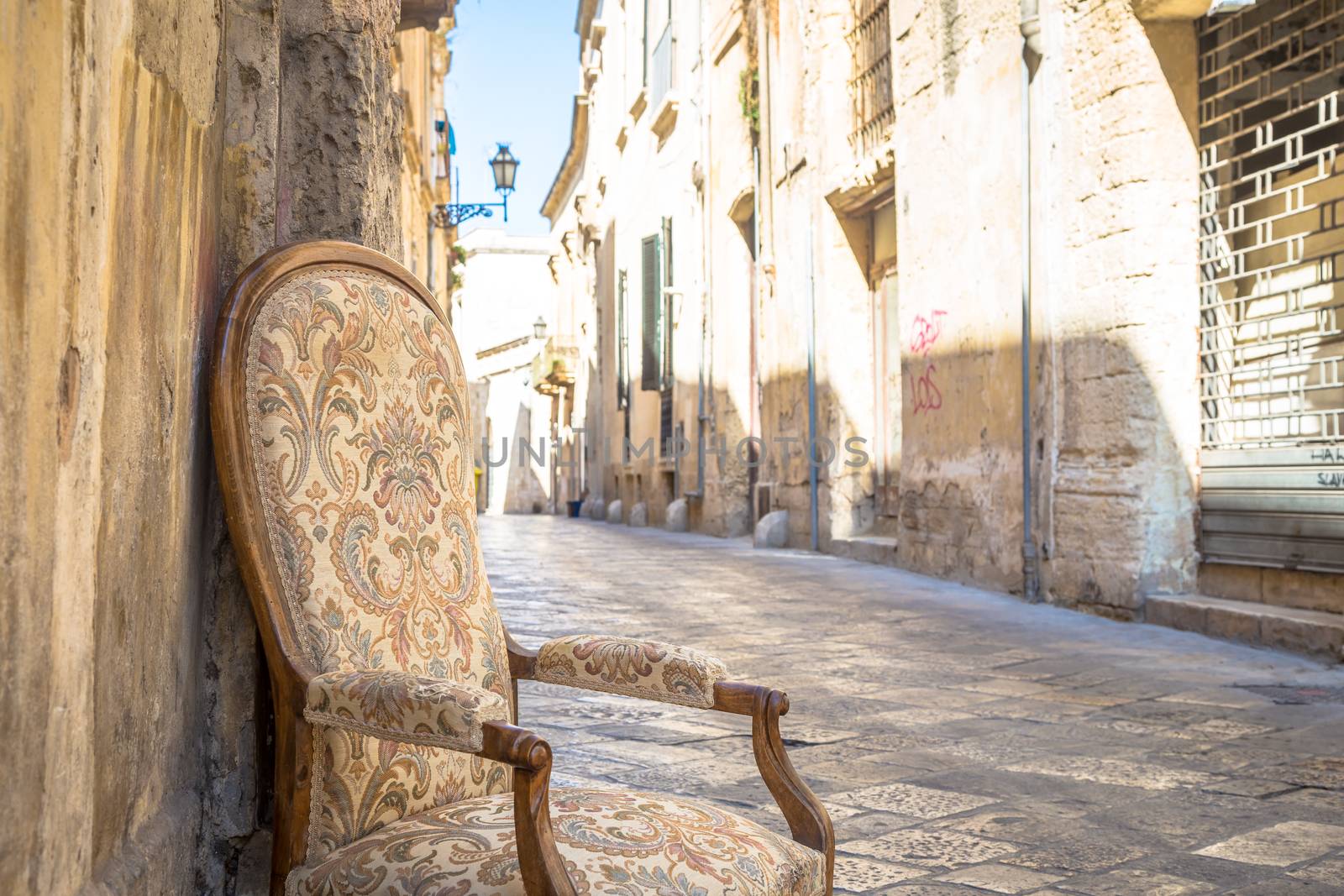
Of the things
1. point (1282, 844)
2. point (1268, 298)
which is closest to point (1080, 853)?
point (1282, 844)

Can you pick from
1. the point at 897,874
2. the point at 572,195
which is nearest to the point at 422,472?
the point at 897,874

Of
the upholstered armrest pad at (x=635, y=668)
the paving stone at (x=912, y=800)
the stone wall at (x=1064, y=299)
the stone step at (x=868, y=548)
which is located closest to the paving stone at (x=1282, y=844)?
the paving stone at (x=912, y=800)

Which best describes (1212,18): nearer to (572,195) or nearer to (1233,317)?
(1233,317)

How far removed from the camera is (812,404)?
11031 mm

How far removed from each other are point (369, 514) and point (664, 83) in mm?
16357

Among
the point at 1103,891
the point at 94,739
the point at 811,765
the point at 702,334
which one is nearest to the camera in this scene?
the point at 94,739

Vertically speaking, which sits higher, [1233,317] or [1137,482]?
[1233,317]

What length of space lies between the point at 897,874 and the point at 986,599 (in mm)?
4937

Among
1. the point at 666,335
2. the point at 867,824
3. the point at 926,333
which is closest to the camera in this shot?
the point at 867,824

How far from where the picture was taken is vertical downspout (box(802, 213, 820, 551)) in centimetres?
1101

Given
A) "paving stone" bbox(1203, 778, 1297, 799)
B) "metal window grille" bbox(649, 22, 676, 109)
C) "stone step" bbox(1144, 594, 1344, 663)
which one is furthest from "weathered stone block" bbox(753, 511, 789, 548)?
"paving stone" bbox(1203, 778, 1297, 799)

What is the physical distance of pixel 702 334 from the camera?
15.1 m

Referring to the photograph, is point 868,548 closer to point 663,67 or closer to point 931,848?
point 931,848

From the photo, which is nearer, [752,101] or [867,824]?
[867,824]
